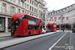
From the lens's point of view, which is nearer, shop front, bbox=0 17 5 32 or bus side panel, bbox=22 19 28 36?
bus side panel, bbox=22 19 28 36

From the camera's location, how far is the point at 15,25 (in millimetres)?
17125

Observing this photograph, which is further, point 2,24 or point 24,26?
point 2,24

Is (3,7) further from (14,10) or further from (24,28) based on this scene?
(24,28)

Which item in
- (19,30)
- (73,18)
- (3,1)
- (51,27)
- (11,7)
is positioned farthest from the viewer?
(73,18)

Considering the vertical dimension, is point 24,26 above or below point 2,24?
below

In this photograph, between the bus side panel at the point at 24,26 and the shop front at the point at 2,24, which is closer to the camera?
the bus side panel at the point at 24,26

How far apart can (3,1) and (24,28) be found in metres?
13.4

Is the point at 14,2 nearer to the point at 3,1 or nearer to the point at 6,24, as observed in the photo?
the point at 3,1

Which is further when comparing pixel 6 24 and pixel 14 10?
pixel 14 10

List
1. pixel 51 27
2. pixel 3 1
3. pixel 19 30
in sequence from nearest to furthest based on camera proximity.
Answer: pixel 19 30 → pixel 3 1 → pixel 51 27

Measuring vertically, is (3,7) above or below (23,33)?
above

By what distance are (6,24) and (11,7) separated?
18.5 ft

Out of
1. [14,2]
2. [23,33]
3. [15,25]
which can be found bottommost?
[23,33]

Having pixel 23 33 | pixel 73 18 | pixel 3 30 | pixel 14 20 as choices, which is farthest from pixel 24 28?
pixel 73 18
